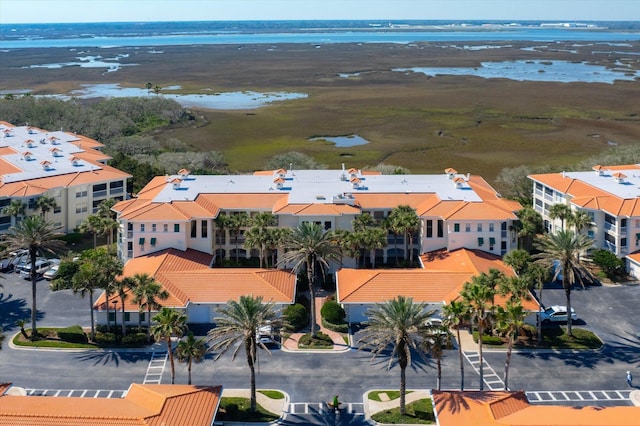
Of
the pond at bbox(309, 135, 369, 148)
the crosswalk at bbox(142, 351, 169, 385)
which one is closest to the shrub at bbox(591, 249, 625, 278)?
the crosswalk at bbox(142, 351, 169, 385)

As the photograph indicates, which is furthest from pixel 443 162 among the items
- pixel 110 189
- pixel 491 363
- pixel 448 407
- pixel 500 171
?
pixel 448 407

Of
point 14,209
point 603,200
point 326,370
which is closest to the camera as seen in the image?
point 326,370

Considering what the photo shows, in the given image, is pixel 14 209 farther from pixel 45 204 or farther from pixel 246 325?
pixel 246 325

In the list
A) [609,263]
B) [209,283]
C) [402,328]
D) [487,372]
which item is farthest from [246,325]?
[609,263]

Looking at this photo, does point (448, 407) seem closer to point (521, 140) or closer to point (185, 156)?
point (185, 156)

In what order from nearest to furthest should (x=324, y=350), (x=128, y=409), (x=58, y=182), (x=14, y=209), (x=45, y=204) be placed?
1. (x=128, y=409)
2. (x=324, y=350)
3. (x=14, y=209)
4. (x=45, y=204)
5. (x=58, y=182)
